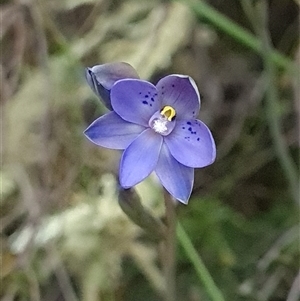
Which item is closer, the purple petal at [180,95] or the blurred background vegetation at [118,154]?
the purple petal at [180,95]

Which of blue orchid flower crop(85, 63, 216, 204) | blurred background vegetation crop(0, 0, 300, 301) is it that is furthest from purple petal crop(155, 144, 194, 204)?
blurred background vegetation crop(0, 0, 300, 301)

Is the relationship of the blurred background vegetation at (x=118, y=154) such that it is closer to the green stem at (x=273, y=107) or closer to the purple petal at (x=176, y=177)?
the green stem at (x=273, y=107)

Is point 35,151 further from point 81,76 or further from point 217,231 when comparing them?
point 217,231

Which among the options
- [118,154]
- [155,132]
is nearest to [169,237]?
[155,132]

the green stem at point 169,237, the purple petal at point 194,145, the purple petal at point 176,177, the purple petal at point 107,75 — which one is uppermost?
the purple petal at point 107,75

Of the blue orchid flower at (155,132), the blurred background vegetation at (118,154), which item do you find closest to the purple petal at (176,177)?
the blue orchid flower at (155,132)

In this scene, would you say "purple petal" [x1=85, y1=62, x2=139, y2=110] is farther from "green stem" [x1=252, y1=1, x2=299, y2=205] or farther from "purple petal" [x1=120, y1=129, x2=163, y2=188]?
"green stem" [x1=252, y1=1, x2=299, y2=205]
